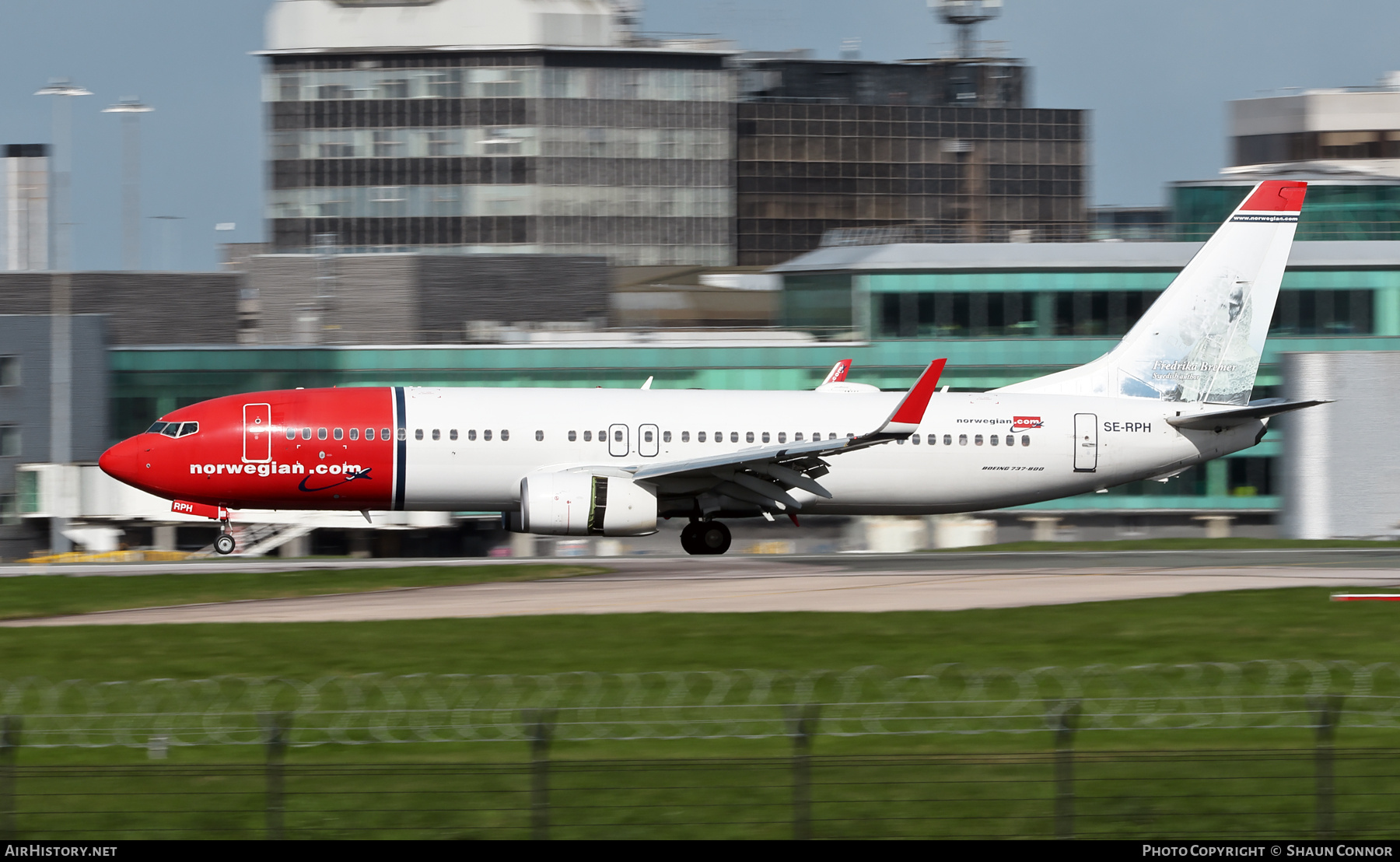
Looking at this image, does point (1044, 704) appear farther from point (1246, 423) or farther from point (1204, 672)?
point (1246, 423)

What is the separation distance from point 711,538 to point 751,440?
273 centimetres

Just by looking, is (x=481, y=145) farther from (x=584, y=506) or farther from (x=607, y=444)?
(x=584, y=506)

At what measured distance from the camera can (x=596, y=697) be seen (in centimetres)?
2038

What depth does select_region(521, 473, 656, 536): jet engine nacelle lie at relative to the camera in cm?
3819

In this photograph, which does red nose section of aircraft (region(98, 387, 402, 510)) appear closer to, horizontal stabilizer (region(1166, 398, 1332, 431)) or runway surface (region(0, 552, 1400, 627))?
runway surface (region(0, 552, 1400, 627))

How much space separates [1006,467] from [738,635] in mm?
19499

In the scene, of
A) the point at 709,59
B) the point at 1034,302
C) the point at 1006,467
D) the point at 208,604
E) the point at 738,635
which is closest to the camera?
the point at 738,635

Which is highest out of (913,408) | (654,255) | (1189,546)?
(654,255)

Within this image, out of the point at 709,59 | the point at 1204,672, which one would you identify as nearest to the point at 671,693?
the point at 1204,672

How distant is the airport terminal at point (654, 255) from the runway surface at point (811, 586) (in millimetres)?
10434

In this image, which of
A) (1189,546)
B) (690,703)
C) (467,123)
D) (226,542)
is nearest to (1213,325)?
(1189,546)

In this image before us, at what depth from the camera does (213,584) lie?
3175cm

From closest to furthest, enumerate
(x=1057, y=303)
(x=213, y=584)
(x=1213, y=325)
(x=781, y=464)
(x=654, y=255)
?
(x=213, y=584)
(x=781, y=464)
(x=1213, y=325)
(x=1057, y=303)
(x=654, y=255)
